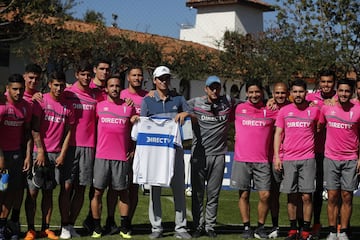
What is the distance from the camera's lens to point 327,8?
2944cm

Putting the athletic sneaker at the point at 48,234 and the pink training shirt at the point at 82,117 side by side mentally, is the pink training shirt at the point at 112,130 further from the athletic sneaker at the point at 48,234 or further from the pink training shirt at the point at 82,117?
the athletic sneaker at the point at 48,234

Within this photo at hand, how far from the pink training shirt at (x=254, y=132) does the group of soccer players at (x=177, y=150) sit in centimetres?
1

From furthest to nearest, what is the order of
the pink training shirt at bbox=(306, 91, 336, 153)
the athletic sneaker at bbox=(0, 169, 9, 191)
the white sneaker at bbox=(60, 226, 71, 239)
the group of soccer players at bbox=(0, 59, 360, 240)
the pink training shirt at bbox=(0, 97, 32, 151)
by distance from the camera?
the pink training shirt at bbox=(306, 91, 336, 153)
the white sneaker at bbox=(60, 226, 71, 239)
the group of soccer players at bbox=(0, 59, 360, 240)
the pink training shirt at bbox=(0, 97, 32, 151)
the athletic sneaker at bbox=(0, 169, 9, 191)

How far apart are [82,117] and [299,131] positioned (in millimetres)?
2998

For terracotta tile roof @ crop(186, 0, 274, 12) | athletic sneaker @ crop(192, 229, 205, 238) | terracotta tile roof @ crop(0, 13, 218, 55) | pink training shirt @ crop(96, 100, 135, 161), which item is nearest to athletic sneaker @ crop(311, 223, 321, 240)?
athletic sneaker @ crop(192, 229, 205, 238)

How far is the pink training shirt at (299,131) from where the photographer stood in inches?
348

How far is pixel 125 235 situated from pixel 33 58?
22185mm

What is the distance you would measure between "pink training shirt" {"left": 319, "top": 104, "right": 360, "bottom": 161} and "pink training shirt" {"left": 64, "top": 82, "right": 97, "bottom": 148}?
129 inches

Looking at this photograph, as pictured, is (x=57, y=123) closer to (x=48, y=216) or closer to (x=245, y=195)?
(x=48, y=216)

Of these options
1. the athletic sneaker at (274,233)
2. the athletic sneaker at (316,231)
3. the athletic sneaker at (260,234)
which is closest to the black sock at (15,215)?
the athletic sneaker at (260,234)

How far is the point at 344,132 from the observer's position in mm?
8781

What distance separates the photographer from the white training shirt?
871 centimetres

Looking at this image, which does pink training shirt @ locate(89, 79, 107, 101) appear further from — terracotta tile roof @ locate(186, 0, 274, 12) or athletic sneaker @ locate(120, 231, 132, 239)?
terracotta tile roof @ locate(186, 0, 274, 12)

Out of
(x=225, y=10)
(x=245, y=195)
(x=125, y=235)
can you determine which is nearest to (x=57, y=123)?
(x=125, y=235)
